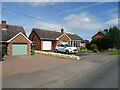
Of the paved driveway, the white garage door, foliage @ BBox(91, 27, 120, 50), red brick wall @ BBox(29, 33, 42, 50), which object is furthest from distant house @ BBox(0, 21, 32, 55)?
foliage @ BBox(91, 27, 120, 50)

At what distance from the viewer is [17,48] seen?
17500 millimetres

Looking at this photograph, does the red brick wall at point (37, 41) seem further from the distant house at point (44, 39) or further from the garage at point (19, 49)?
the garage at point (19, 49)

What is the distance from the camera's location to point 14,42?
1711 centimetres

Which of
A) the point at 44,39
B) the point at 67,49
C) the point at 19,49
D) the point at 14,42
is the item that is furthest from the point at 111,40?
the point at 14,42

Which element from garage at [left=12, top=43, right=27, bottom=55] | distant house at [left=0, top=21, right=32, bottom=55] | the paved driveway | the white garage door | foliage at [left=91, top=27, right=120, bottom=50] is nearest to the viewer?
the paved driveway

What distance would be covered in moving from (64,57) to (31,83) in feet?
32.3

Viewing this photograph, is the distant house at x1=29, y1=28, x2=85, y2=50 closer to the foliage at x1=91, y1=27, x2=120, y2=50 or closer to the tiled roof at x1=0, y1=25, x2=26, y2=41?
the tiled roof at x1=0, y1=25, x2=26, y2=41

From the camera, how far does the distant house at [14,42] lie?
653 inches

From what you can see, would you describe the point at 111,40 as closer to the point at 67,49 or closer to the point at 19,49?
the point at 67,49

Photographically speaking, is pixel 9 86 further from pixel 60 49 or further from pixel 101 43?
pixel 101 43

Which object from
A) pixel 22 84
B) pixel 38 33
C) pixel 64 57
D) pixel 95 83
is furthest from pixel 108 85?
pixel 38 33

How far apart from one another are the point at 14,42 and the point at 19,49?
4.62ft

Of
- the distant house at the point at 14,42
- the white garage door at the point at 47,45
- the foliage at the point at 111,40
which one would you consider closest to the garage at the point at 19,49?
the distant house at the point at 14,42

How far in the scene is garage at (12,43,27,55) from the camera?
17.1 meters
